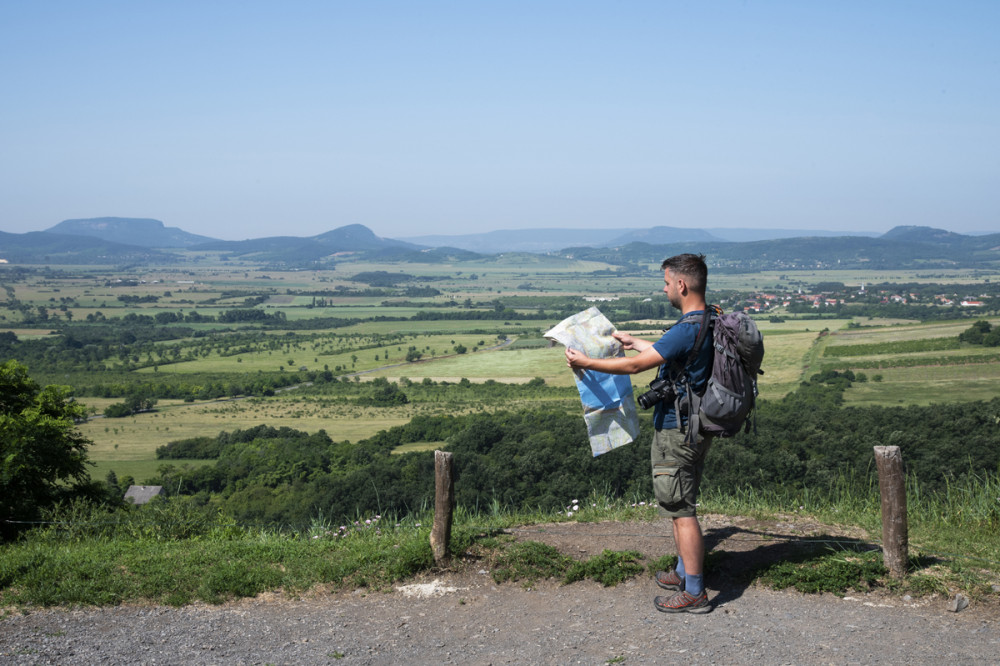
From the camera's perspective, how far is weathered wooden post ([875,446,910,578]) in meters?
5.14

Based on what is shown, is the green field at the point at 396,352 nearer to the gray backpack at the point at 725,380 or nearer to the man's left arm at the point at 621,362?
the man's left arm at the point at 621,362

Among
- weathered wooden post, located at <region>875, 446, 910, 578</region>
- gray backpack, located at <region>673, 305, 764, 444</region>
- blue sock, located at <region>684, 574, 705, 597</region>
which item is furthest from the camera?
weathered wooden post, located at <region>875, 446, 910, 578</region>

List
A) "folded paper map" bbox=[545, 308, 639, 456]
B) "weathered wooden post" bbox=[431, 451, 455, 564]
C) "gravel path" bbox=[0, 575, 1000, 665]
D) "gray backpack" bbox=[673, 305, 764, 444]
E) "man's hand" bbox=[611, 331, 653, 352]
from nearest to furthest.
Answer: "gravel path" bbox=[0, 575, 1000, 665] < "gray backpack" bbox=[673, 305, 764, 444] < "man's hand" bbox=[611, 331, 653, 352] < "folded paper map" bbox=[545, 308, 639, 456] < "weathered wooden post" bbox=[431, 451, 455, 564]

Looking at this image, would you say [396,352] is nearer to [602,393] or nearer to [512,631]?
[602,393]

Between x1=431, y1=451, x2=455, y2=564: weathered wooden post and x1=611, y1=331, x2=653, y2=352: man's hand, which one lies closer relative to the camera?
A: x1=611, y1=331, x2=653, y2=352: man's hand

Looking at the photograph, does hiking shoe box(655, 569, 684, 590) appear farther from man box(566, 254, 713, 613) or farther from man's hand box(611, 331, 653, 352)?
man's hand box(611, 331, 653, 352)

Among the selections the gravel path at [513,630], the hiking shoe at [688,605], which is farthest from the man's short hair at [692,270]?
the gravel path at [513,630]

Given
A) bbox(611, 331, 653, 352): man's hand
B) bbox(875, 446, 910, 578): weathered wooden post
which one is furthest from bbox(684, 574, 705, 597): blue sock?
bbox(611, 331, 653, 352): man's hand

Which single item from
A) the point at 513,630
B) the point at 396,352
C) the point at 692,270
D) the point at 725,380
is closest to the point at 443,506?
the point at 513,630

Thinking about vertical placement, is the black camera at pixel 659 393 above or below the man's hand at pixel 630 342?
below

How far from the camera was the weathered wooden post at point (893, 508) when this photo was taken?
5145mm

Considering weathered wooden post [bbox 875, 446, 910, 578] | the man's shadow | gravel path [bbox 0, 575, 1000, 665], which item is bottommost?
gravel path [bbox 0, 575, 1000, 665]

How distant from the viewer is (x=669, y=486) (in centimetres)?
494

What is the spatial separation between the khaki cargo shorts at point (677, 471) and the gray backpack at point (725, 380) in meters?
0.09
